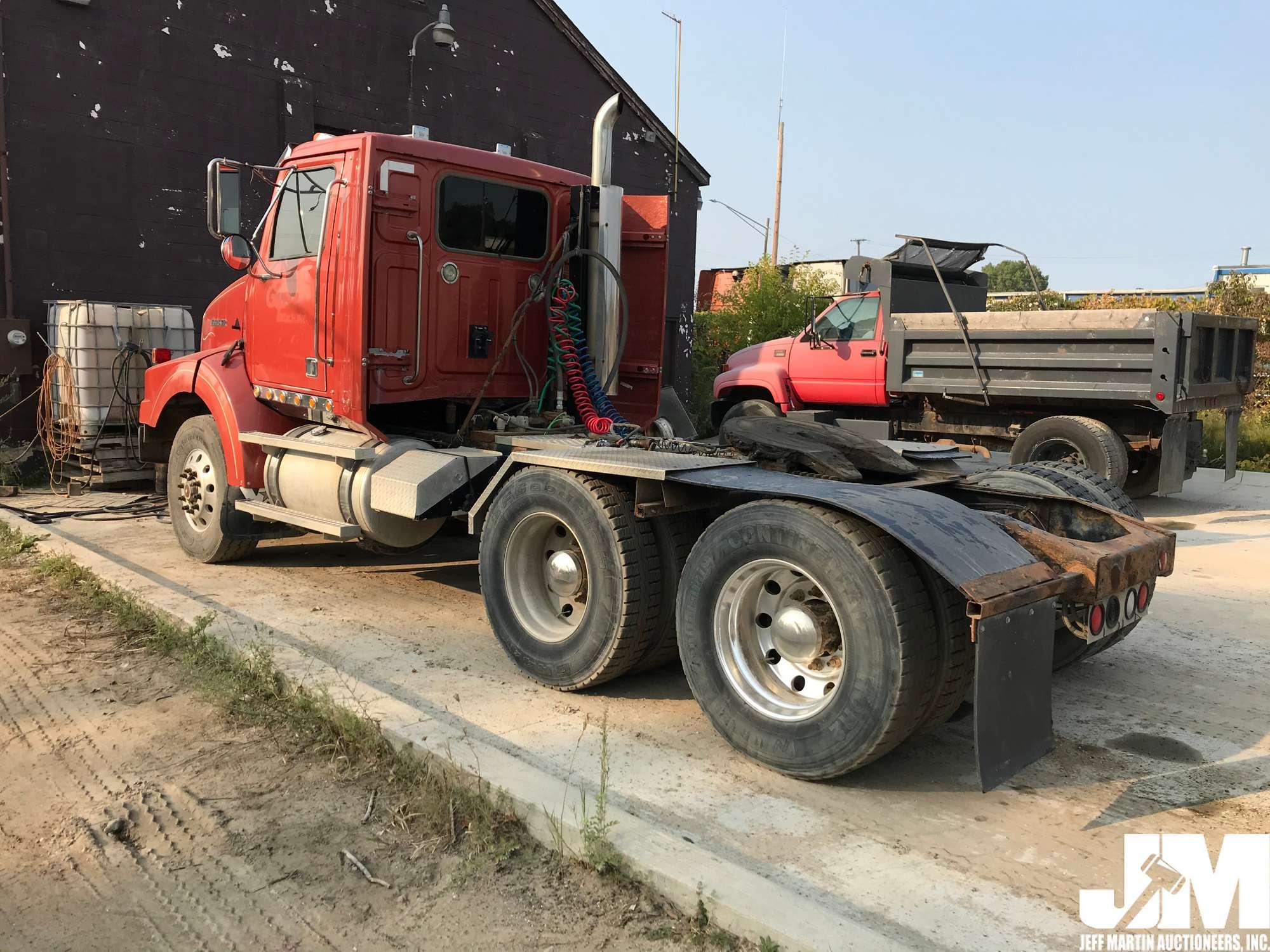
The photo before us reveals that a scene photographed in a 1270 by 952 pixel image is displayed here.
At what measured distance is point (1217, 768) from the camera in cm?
393

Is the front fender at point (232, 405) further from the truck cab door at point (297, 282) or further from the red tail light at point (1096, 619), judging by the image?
the red tail light at point (1096, 619)

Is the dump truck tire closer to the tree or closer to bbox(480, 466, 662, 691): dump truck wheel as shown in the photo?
bbox(480, 466, 662, 691): dump truck wheel

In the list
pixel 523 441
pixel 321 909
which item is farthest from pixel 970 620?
pixel 523 441

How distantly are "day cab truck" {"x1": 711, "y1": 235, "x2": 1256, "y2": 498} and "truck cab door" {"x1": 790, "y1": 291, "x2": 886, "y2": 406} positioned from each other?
0.02m

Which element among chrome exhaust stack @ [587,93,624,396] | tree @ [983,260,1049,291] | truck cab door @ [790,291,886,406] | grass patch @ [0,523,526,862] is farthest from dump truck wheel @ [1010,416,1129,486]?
tree @ [983,260,1049,291]

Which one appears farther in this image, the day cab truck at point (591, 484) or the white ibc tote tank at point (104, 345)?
the white ibc tote tank at point (104, 345)

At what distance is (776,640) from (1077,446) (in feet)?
23.7

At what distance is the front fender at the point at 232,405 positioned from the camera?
677 cm

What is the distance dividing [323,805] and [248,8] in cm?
1170

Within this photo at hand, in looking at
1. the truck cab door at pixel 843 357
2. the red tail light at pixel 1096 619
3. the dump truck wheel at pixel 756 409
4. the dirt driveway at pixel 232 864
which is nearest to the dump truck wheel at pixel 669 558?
the dirt driveway at pixel 232 864

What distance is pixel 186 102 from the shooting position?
470 inches

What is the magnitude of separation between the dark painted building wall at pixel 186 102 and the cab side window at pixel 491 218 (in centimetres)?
404

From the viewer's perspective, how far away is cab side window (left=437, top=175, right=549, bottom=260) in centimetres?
606

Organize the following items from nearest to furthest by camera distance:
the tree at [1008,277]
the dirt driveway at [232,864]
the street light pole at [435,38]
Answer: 1. the dirt driveway at [232,864]
2. the street light pole at [435,38]
3. the tree at [1008,277]
